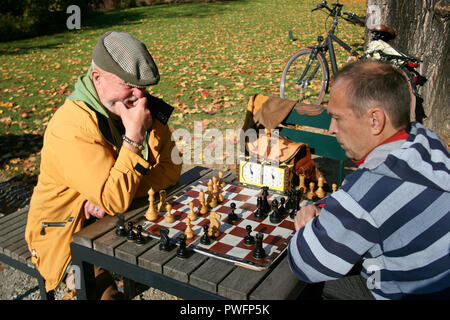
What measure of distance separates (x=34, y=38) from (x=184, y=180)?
688 inches

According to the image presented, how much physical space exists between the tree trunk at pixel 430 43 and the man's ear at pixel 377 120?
4.21 meters

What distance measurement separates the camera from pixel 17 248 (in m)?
2.79

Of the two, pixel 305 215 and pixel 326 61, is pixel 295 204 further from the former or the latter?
pixel 326 61

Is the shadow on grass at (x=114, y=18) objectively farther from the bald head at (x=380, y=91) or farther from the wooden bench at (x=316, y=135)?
the bald head at (x=380, y=91)

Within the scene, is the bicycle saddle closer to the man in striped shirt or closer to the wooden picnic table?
the man in striped shirt

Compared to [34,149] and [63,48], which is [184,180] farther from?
[63,48]

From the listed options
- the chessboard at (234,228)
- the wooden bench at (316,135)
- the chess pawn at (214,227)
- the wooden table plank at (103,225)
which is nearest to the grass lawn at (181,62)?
the wooden bench at (316,135)

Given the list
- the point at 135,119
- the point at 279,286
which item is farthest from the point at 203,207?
the point at 279,286

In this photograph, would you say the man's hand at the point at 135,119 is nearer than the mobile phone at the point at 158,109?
Yes

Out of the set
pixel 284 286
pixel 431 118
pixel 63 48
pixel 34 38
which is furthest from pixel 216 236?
pixel 34 38

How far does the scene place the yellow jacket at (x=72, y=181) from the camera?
2324 millimetres

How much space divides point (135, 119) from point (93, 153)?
34 centimetres

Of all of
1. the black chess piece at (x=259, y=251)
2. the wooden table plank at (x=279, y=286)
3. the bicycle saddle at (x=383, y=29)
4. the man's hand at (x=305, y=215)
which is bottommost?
the wooden table plank at (x=279, y=286)

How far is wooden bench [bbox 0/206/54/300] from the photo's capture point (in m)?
2.71
